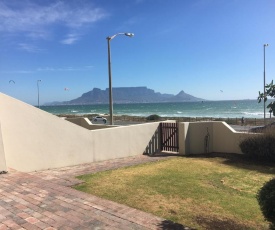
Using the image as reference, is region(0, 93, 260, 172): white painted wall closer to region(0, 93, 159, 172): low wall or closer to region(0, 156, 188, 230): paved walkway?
region(0, 93, 159, 172): low wall

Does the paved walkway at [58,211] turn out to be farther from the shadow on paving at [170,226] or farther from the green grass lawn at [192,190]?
the green grass lawn at [192,190]

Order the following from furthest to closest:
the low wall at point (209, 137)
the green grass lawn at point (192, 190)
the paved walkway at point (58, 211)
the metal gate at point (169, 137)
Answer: the metal gate at point (169, 137) < the low wall at point (209, 137) < the green grass lawn at point (192, 190) < the paved walkway at point (58, 211)

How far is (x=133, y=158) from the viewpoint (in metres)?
12.3

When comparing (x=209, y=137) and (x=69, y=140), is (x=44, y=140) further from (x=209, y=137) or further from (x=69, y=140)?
(x=209, y=137)

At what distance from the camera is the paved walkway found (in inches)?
184

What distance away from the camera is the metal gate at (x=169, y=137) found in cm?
1389

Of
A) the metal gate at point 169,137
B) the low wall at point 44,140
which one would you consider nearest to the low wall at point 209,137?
the metal gate at point 169,137

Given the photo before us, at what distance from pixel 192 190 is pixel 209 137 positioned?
278 inches

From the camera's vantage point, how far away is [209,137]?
14.1m

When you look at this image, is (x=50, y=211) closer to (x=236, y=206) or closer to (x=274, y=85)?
(x=236, y=206)

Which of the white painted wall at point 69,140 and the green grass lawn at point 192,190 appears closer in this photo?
the green grass lawn at point 192,190

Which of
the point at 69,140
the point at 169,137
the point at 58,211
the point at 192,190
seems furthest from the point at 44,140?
the point at 169,137

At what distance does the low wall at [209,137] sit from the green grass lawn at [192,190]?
1.99 m

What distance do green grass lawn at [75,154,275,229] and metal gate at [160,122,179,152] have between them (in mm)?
2567
